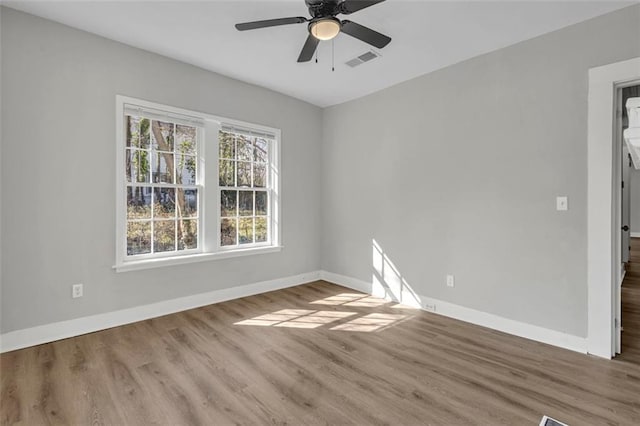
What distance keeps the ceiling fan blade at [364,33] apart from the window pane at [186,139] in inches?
90.7

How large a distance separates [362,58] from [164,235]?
9.66 feet

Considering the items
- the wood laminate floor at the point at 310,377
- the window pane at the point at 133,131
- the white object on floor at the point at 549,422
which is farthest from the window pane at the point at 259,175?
the white object on floor at the point at 549,422

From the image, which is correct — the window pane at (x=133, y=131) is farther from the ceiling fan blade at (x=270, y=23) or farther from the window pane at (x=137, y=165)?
the ceiling fan blade at (x=270, y=23)

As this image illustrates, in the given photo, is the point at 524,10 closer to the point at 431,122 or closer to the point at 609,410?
the point at 431,122

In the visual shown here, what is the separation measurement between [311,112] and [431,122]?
6.54 ft

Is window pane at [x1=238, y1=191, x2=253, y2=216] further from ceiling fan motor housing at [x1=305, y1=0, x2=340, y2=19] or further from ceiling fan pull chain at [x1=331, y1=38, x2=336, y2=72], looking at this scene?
ceiling fan motor housing at [x1=305, y1=0, x2=340, y2=19]

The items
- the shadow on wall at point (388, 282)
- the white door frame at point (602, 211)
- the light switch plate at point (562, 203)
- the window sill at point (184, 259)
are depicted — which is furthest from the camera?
the shadow on wall at point (388, 282)

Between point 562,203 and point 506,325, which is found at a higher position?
point 562,203

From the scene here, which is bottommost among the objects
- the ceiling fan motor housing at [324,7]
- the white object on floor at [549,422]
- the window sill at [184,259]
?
the white object on floor at [549,422]

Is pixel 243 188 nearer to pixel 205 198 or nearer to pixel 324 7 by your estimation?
pixel 205 198

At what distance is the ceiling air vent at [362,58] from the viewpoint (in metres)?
3.21

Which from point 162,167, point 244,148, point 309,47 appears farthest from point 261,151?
point 309,47

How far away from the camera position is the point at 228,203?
409cm

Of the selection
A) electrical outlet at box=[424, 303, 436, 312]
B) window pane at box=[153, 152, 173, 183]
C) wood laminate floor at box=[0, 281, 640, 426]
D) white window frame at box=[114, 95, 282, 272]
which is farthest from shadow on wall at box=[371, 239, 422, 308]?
window pane at box=[153, 152, 173, 183]
